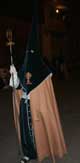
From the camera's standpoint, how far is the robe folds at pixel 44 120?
7793 millimetres

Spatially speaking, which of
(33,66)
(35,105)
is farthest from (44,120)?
(33,66)

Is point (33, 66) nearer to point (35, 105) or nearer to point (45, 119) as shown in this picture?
point (35, 105)

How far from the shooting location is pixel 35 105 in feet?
25.6

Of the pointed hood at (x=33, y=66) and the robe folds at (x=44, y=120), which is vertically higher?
the pointed hood at (x=33, y=66)

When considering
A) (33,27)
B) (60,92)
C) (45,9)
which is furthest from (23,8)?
(33,27)

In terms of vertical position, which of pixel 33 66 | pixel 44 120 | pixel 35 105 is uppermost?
pixel 33 66

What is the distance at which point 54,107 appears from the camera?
7949mm

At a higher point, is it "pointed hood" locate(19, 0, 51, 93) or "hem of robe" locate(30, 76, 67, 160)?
"pointed hood" locate(19, 0, 51, 93)

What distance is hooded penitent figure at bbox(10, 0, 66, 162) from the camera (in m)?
7.76

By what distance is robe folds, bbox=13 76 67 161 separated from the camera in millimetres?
7793

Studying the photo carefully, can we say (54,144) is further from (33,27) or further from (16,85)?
(33,27)

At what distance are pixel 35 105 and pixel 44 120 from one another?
258mm

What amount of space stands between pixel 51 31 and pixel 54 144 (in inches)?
1478

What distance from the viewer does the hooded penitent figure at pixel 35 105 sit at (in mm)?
7762
